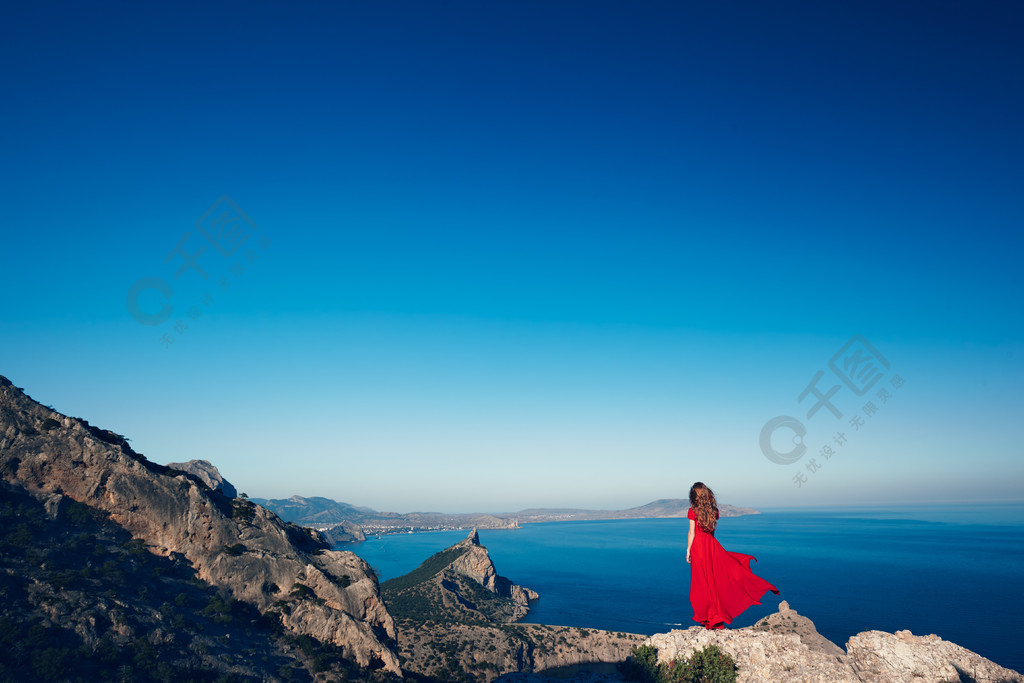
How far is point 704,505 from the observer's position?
789 centimetres

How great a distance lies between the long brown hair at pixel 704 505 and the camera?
786 centimetres

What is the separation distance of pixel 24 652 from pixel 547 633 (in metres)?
79.6

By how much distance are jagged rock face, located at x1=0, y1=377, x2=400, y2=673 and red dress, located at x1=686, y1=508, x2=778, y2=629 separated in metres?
42.3

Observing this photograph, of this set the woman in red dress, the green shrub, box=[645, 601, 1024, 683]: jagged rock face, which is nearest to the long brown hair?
the woman in red dress

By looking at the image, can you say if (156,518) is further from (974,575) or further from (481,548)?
(974,575)

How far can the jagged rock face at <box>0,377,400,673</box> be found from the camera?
38.8 meters

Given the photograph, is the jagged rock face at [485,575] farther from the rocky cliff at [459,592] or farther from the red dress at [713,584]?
the red dress at [713,584]

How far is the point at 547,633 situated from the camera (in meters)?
91.1

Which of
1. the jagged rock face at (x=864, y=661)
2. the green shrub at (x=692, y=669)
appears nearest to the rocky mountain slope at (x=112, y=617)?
the green shrub at (x=692, y=669)

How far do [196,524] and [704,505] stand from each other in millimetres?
46067

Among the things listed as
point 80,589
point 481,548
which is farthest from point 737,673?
point 481,548

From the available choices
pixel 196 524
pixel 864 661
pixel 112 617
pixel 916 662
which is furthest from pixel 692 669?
pixel 196 524

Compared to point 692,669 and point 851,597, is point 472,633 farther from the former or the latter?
point 851,597

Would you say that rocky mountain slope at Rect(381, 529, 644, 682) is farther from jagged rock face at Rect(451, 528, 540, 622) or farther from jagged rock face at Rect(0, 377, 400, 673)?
jagged rock face at Rect(0, 377, 400, 673)
